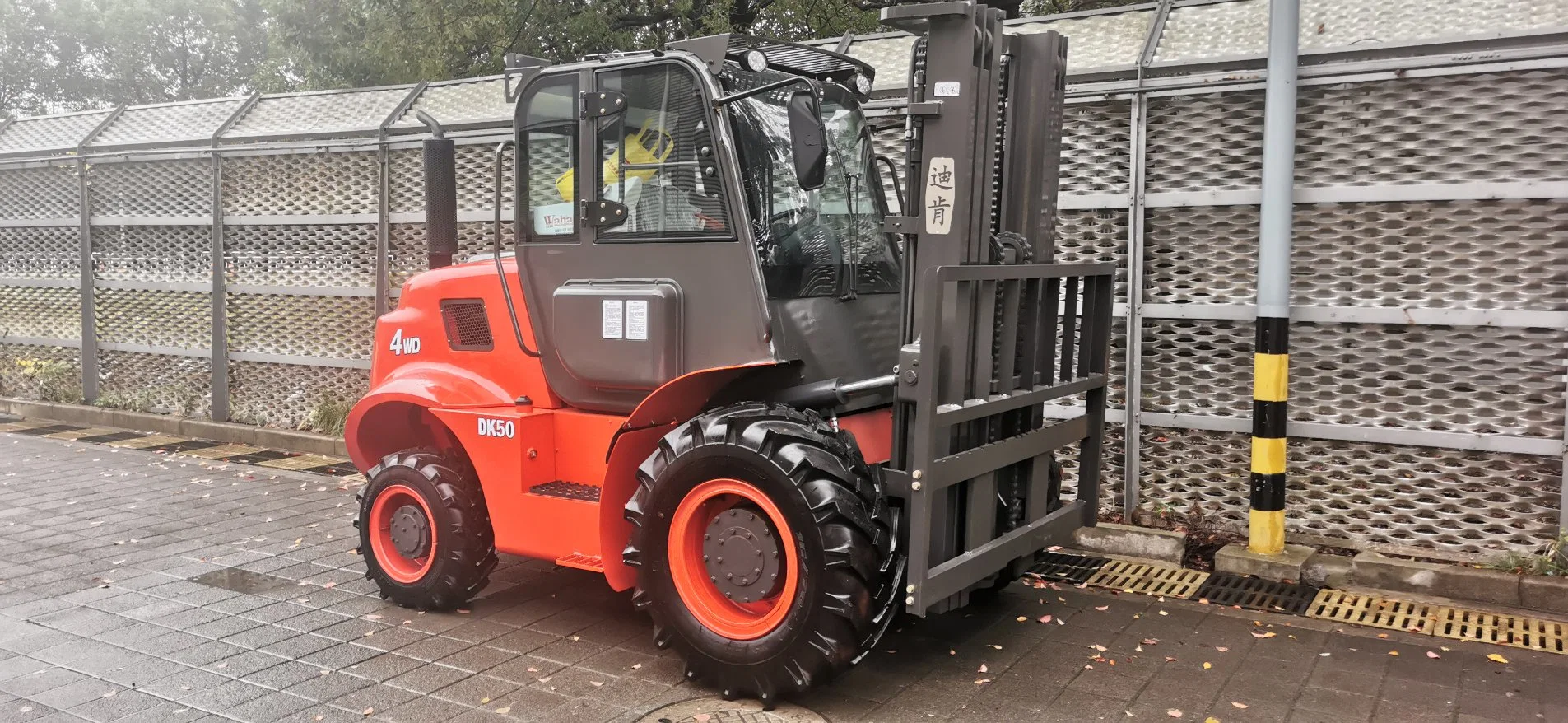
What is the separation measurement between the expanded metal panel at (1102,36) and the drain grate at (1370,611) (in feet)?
10.1

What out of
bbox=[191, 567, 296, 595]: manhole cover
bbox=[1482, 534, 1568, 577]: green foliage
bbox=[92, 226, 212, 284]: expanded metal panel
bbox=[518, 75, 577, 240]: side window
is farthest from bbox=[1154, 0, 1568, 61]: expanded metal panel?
bbox=[92, 226, 212, 284]: expanded metal panel

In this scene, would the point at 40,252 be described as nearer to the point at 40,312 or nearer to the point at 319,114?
the point at 40,312

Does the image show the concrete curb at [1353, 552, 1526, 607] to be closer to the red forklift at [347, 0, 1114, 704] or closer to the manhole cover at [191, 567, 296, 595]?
the red forklift at [347, 0, 1114, 704]

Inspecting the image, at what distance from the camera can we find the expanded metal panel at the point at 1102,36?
6.48 m

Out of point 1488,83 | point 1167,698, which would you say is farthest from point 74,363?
point 1488,83

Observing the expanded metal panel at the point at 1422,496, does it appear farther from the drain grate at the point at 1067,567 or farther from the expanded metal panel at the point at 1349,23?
the expanded metal panel at the point at 1349,23

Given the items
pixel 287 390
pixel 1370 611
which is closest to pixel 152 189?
pixel 287 390

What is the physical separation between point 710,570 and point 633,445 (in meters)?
0.67

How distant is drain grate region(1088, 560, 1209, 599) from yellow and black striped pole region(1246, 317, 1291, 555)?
40 centimetres

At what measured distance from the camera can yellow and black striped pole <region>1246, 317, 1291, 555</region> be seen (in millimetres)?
5645

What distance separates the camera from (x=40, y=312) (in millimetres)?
11688

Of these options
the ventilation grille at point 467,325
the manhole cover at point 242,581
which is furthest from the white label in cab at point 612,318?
the manhole cover at point 242,581

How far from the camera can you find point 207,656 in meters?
4.85

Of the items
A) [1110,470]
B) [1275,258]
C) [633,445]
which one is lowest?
[1110,470]
